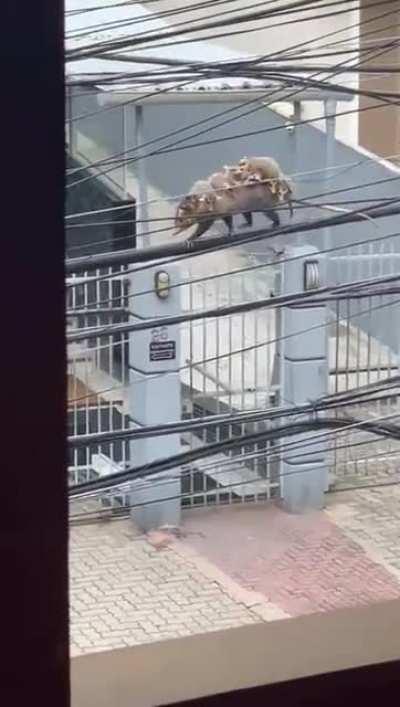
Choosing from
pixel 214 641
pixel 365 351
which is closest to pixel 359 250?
pixel 365 351

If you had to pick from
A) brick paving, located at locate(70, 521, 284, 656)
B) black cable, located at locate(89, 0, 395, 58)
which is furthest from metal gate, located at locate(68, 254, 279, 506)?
black cable, located at locate(89, 0, 395, 58)

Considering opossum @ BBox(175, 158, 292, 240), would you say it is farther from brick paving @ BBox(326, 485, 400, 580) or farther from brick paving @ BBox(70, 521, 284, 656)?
brick paving @ BBox(326, 485, 400, 580)

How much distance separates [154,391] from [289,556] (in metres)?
0.33

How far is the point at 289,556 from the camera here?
157 centimetres

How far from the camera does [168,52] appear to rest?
869mm

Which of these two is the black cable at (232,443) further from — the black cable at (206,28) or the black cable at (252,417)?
the black cable at (206,28)

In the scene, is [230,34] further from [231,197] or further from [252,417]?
[252,417]

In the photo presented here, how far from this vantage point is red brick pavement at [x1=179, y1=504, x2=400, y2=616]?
143cm

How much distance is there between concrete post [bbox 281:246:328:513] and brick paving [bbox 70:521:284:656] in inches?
8.1

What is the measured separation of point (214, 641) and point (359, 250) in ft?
3.58

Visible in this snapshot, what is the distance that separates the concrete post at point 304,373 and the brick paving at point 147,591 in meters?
0.21

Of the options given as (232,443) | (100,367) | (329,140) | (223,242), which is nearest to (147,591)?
(232,443)

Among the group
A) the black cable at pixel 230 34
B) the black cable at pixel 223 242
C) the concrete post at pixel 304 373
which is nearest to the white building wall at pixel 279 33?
the black cable at pixel 230 34

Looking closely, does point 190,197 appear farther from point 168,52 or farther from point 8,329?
point 8,329
